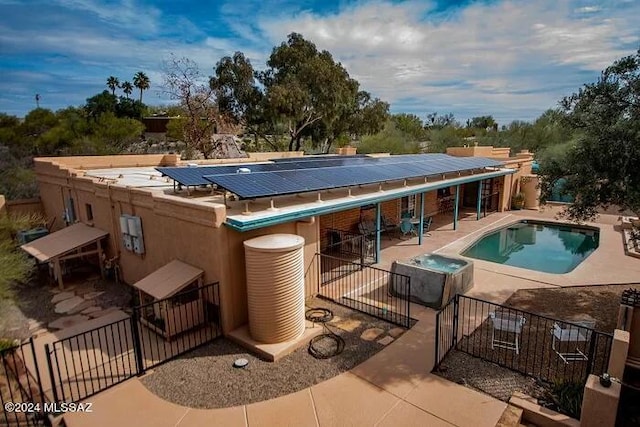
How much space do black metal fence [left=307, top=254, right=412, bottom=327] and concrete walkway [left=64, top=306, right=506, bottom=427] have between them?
7.85 ft

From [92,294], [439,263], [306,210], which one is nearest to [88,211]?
[92,294]

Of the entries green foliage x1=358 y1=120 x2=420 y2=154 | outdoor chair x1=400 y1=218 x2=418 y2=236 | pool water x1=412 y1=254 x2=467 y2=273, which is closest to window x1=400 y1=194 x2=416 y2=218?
outdoor chair x1=400 y1=218 x2=418 y2=236

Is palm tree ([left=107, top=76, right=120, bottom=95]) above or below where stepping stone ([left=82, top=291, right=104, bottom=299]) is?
above

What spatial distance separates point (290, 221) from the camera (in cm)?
948

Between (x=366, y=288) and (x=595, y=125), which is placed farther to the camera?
(x=366, y=288)

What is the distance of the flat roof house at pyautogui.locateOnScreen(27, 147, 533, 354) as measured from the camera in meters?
8.59

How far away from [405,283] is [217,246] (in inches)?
213

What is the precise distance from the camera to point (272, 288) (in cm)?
794

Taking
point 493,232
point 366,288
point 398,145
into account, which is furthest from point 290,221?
point 398,145

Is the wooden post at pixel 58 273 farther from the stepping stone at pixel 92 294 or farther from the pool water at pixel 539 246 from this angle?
the pool water at pixel 539 246

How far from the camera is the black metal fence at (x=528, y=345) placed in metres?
6.98

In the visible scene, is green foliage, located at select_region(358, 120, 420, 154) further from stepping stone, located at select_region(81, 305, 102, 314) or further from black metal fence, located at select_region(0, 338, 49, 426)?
black metal fence, located at select_region(0, 338, 49, 426)

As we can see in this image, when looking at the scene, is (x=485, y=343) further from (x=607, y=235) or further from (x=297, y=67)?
(x=297, y=67)

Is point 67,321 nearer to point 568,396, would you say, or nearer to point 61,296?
point 61,296
